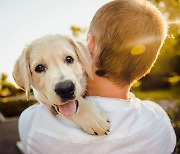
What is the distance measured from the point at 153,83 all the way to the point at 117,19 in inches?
900

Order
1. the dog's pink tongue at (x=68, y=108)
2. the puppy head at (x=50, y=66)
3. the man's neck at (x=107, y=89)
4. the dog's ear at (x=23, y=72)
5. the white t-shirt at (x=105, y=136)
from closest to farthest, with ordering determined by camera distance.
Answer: the white t-shirt at (x=105, y=136), the dog's pink tongue at (x=68, y=108), the man's neck at (x=107, y=89), the puppy head at (x=50, y=66), the dog's ear at (x=23, y=72)

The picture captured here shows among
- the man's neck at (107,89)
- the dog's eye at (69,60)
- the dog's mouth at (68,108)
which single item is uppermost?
the dog's eye at (69,60)

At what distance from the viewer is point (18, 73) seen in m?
3.11

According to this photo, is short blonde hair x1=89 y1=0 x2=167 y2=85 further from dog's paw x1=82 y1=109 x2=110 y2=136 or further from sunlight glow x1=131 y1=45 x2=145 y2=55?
dog's paw x1=82 y1=109 x2=110 y2=136

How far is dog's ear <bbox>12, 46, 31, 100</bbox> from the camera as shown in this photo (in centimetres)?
304

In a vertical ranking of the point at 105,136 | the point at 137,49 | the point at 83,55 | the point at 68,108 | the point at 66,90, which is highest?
the point at 137,49

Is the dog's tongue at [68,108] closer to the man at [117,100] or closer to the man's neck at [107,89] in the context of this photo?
the man at [117,100]

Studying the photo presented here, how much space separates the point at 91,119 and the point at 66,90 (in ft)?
0.92

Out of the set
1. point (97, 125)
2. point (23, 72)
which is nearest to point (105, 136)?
point (97, 125)

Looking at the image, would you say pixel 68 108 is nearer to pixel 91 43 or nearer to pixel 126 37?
pixel 91 43

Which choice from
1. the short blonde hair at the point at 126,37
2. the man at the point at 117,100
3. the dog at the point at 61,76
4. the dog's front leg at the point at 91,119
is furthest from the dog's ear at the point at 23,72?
the short blonde hair at the point at 126,37

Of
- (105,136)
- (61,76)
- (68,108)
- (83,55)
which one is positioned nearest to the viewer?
(105,136)

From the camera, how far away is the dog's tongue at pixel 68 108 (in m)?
2.64

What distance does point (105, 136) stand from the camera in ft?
8.46
